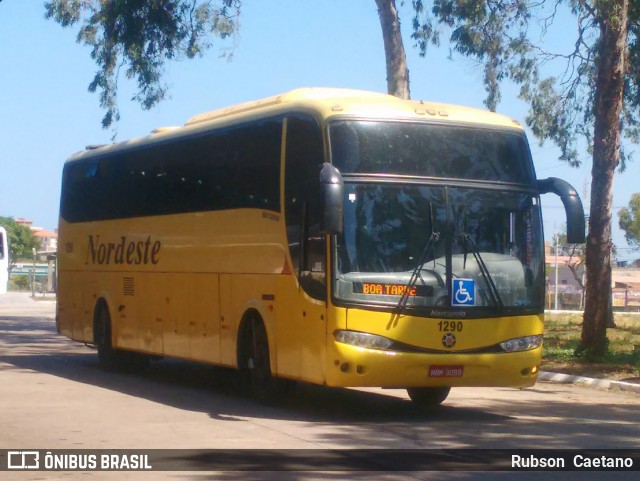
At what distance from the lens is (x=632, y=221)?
251 feet

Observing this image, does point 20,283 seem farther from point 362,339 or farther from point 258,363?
point 362,339

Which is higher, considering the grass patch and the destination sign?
the destination sign

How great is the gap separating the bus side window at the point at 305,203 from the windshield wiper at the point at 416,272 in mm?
855

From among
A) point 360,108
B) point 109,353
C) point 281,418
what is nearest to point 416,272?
point 360,108

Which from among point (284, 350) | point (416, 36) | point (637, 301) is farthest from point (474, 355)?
point (637, 301)

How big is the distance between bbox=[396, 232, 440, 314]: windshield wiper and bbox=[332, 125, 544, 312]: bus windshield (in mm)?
11

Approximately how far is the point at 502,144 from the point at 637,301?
77.9 metres

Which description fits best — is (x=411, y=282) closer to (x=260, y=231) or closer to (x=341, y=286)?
(x=341, y=286)

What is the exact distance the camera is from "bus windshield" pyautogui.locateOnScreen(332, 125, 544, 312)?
1253 cm

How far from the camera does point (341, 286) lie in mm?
12445

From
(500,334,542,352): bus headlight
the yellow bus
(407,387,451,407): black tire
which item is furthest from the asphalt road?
(500,334,542,352): bus headlight

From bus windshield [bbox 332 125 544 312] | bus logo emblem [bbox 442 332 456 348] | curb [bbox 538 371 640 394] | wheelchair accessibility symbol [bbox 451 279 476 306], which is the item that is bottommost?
curb [bbox 538 371 640 394]

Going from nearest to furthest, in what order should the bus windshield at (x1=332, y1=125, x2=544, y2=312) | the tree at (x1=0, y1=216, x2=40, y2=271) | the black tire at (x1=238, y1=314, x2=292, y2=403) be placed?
the bus windshield at (x1=332, y1=125, x2=544, y2=312), the black tire at (x1=238, y1=314, x2=292, y2=403), the tree at (x1=0, y1=216, x2=40, y2=271)

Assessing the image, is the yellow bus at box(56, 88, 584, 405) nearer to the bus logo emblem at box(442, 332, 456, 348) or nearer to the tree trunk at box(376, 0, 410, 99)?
the bus logo emblem at box(442, 332, 456, 348)
